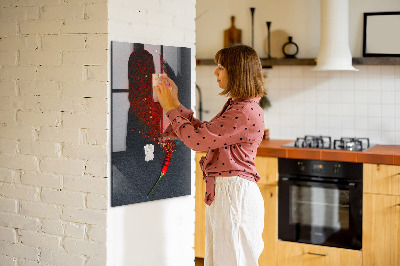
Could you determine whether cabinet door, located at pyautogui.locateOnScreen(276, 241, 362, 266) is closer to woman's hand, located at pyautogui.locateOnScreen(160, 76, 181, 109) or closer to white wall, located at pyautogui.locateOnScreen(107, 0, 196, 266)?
white wall, located at pyautogui.locateOnScreen(107, 0, 196, 266)

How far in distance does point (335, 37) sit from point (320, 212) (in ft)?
4.20

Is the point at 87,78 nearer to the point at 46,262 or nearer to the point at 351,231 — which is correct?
the point at 46,262

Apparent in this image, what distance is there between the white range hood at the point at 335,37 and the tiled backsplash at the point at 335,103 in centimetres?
30

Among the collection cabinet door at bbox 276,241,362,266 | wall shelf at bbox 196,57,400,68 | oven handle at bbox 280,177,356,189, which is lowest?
cabinet door at bbox 276,241,362,266

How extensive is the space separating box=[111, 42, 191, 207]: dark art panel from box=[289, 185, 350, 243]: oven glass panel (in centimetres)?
131

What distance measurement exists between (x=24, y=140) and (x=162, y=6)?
98 cm

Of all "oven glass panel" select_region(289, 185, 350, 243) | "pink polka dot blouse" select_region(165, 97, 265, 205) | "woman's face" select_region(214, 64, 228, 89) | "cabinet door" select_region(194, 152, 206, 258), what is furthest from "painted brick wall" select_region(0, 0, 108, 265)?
"oven glass panel" select_region(289, 185, 350, 243)

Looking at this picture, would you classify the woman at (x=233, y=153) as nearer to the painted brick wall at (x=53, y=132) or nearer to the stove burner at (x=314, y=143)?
the painted brick wall at (x=53, y=132)

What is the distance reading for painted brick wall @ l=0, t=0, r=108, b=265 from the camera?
2.77 meters

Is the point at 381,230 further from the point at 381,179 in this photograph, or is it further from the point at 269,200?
the point at 269,200

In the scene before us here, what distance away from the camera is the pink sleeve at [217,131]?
2.57 metres

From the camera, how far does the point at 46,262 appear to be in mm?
2979

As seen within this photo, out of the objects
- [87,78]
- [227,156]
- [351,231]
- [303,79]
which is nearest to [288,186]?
[351,231]

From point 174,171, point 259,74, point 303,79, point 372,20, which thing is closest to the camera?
point 259,74
